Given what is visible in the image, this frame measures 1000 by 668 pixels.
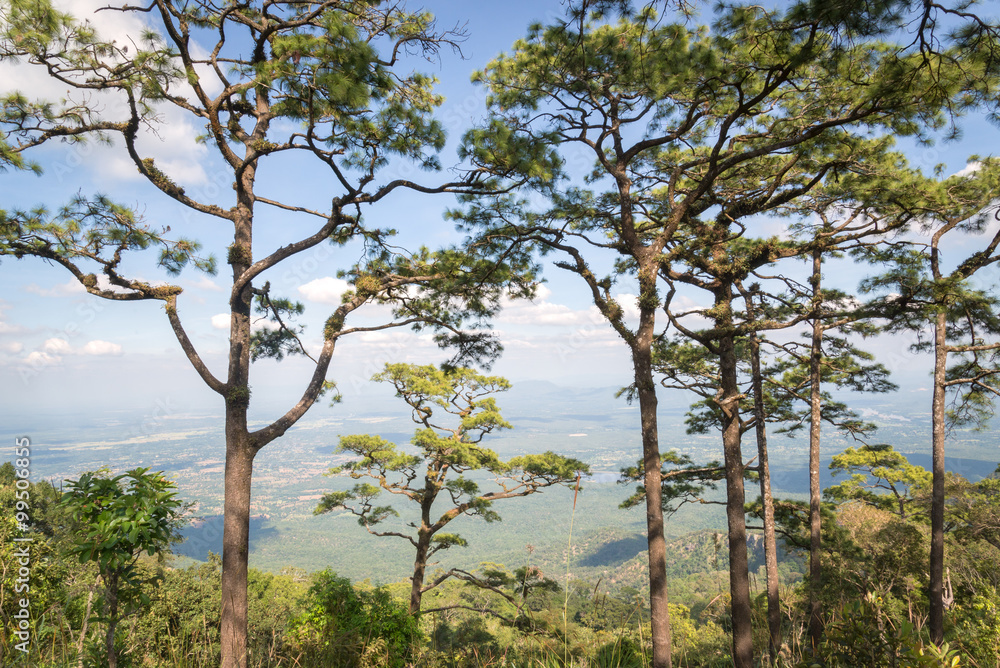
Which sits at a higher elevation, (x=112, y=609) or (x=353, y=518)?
(x=112, y=609)

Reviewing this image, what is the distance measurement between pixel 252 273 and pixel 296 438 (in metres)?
210

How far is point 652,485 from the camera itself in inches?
221

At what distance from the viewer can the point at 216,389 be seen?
559 cm

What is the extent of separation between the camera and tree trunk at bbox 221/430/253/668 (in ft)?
16.0

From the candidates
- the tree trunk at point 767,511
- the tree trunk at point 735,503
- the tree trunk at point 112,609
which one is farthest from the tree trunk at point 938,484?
the tree trunk at point 112,609

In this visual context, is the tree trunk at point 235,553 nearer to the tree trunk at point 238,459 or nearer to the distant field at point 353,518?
the tree trunk at point 238,459

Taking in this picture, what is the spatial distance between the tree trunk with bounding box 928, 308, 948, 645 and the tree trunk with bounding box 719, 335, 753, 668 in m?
4.19

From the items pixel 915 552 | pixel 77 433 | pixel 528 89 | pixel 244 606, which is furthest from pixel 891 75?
pixel 77 433

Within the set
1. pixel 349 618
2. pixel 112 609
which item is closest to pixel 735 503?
pixel 349 618

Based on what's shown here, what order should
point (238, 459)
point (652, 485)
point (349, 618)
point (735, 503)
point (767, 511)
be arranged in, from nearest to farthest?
1. point (238, 459)
2. point (652, 485)
3. point (349, 618)
4. point (735, 503)
5. point (767, 511)

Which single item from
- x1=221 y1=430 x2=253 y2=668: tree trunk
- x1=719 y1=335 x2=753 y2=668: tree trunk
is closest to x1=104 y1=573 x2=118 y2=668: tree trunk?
x1=221 y1=430 x2=253 y2=668: tree trunk

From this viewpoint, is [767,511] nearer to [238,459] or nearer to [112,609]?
[238,459]

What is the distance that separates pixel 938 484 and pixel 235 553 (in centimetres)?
1242

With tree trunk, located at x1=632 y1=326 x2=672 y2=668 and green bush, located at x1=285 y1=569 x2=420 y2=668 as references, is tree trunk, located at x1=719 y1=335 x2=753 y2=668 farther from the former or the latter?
green bush, located at x1=285 y1=569 x2=420 y2=668
